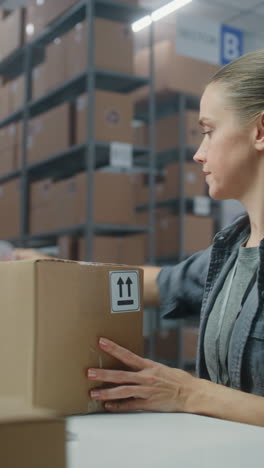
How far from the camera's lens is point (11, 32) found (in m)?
4.76

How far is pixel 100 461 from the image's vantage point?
0.57 m

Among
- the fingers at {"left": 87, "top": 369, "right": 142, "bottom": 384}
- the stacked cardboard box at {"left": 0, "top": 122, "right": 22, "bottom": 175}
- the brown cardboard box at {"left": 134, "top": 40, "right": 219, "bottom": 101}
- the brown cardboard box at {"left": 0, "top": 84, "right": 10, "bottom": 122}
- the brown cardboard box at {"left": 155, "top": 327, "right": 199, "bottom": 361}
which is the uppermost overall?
the brown cardboard box at {"left": 134, "top": 40, "right": 219, "bottom": 101}

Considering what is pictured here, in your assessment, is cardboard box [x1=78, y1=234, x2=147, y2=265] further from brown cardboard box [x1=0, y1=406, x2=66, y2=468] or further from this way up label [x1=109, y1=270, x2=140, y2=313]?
brown cardboard box [x1=0, y1=406, x2=66, y2=468]

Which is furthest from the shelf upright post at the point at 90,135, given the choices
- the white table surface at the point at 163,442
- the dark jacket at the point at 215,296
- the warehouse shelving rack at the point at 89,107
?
the white table surface at the point at 163,442

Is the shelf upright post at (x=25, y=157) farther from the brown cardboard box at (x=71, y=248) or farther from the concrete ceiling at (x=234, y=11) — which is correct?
the concrete ceiling at (x=234, y=11)

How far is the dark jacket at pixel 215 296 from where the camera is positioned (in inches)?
39.3

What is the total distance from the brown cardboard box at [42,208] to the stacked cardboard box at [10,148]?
0.41 metres

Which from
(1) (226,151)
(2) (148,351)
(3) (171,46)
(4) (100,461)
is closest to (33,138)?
(3) (171,46)

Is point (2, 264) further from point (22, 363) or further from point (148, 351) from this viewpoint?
point (148, 351)

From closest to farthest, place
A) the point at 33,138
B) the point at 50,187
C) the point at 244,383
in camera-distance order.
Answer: the point at 244,383 < the point at 50,187 < the point at 33,138

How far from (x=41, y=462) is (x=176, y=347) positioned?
4.23 metres

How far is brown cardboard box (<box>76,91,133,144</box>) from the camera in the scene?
3537 mm

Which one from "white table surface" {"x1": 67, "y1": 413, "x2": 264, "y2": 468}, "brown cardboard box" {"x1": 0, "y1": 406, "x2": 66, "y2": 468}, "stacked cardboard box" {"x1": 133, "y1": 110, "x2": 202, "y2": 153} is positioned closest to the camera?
"brown cardboard box" {"x1": 0, "y1": 406, "x2": 66, "y2": 468}

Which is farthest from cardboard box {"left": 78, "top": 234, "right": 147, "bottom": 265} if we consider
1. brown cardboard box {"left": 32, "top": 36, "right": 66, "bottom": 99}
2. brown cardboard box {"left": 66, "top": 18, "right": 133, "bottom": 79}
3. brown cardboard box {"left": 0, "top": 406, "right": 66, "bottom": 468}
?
brown cardboard box {"left": 0, "top": 406, "right": 66, "bottom": 468}
